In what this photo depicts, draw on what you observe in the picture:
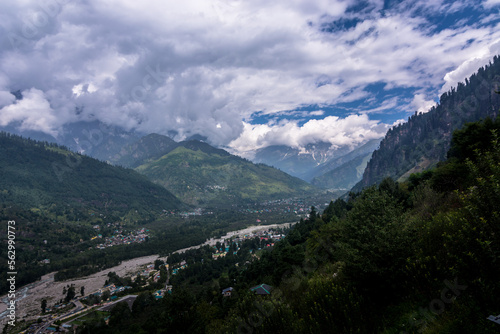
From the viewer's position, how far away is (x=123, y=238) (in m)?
175

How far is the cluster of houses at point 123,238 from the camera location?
161 meters

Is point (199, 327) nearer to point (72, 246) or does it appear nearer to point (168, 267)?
point (168, 267)

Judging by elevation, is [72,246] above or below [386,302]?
above

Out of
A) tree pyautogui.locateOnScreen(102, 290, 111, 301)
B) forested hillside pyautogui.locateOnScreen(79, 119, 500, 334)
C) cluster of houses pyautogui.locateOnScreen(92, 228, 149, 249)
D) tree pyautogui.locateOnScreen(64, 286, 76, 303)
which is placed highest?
cluster of houses pyautogui.locateOnScreen(92, 228, 149, 249)

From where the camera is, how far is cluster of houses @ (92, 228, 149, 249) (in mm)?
160750

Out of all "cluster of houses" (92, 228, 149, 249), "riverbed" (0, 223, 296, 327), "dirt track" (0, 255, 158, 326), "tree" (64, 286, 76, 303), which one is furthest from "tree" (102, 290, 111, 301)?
"cluster of houses" (92, 228, 149, 249)

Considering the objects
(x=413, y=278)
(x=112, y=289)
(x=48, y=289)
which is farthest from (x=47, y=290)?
(x=413, y=278)

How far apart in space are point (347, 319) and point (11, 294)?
120 m

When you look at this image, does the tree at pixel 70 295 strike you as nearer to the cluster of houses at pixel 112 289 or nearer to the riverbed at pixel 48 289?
the riverbed at pixel 48 289

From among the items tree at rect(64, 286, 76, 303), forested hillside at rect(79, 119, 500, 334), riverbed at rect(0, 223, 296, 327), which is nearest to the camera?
forested hillside at rect(79, 119, 500, 334)

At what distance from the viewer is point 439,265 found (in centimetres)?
920

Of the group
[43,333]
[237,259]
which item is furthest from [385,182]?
[43,333]

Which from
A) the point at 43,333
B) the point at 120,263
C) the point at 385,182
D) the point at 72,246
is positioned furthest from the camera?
the point at 72,246

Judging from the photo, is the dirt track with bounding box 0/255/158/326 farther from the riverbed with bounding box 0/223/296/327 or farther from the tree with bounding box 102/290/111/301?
the tree with bounding box 102/290/111/301
